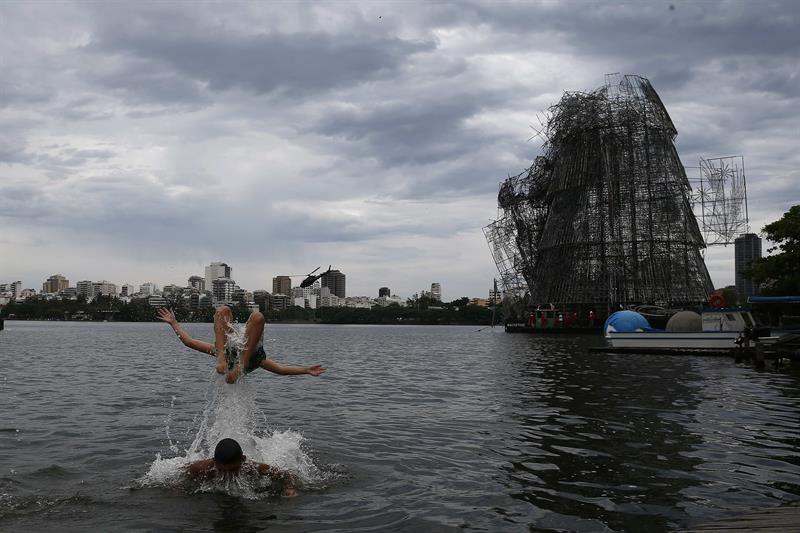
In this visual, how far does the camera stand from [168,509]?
967 centimetres

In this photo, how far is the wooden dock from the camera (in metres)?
7.09

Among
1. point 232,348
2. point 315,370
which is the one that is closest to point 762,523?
point 315,370

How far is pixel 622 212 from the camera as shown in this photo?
104 m

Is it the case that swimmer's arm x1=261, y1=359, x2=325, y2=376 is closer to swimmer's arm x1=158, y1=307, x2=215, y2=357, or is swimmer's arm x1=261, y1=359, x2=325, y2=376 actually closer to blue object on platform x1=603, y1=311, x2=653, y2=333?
swimmer's arm x1=158, y1=307, x2=215, y2=357

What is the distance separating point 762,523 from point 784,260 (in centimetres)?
6048

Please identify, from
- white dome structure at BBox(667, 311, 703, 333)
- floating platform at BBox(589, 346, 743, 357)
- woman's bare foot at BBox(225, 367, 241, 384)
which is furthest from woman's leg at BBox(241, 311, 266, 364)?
white dome structure at BBox(667, 311, 703, 333)

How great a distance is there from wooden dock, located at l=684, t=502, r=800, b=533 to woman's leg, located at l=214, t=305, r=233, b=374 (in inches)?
256

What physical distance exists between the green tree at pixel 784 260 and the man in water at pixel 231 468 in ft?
195

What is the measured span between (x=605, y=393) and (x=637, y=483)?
13409 millimetres

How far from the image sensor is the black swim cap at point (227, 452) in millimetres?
9875

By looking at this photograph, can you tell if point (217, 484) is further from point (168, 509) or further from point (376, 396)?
point (376, 396)

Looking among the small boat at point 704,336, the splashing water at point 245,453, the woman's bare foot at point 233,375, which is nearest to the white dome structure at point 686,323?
the small boat at point 704,336

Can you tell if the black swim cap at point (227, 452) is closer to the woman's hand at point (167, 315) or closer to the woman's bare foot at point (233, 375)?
the woman's bare foot at point (233, 375)

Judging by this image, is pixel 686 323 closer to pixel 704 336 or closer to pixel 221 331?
pixel 704 336
